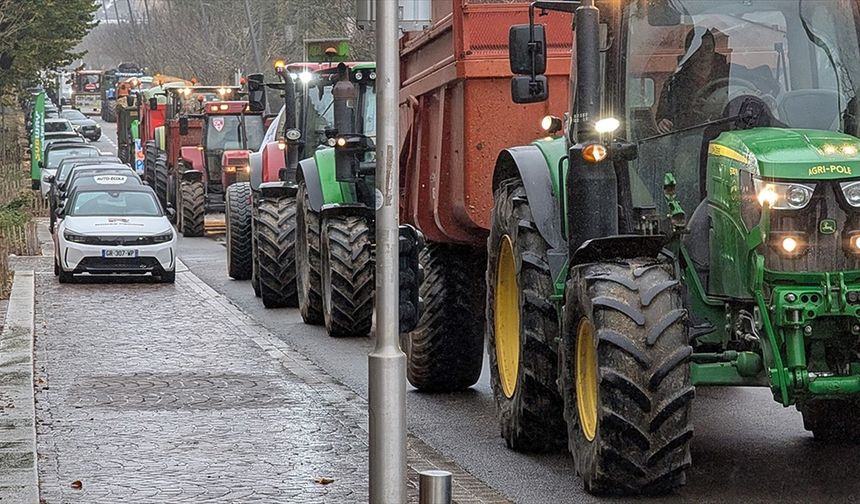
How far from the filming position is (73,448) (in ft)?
35.7

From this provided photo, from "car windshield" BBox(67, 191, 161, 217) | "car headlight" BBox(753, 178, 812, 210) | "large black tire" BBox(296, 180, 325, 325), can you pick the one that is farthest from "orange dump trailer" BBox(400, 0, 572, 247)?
"car windshield" BBox(67, 191, 161, 217)

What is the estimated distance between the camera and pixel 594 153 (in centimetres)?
931

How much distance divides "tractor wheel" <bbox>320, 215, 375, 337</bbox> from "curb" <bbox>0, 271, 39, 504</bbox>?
2.90 meters

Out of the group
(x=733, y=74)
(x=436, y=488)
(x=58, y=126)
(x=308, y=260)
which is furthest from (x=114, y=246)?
(x=58, y=126)

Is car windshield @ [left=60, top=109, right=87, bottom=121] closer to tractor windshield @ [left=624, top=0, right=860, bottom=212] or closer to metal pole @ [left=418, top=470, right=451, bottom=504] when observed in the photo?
tractor windshield @ [left=624, top=0, right=860, bottom=212]

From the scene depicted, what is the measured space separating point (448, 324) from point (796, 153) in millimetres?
4597

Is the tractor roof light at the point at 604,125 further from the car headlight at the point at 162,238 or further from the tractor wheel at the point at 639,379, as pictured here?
the car headlight at the point at 162,238

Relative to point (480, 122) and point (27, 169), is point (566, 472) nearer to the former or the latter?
point (480, 122)

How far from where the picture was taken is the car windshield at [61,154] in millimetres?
49938

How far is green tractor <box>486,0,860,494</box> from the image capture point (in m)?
8.44

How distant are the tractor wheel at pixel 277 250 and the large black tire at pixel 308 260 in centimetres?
92

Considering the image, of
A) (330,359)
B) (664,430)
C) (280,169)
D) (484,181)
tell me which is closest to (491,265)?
(484,181)

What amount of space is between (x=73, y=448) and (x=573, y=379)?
3.33 meters

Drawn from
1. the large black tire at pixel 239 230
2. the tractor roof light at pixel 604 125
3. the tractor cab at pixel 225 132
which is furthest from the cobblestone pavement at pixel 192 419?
the tractor cab at pixel 225 132
